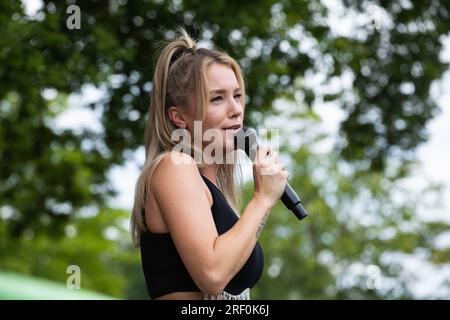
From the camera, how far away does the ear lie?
2.89 m

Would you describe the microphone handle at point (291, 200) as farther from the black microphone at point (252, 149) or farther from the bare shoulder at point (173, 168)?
the bare shoulder at point (173, 168)

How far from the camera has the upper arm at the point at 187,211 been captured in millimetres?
2461

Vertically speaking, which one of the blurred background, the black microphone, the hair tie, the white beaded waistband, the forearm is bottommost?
the white beaded waistband

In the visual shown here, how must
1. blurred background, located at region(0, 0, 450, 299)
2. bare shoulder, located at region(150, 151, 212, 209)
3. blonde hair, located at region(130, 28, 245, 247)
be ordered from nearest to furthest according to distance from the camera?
1. bare shoulder, located at region(150, 151, 212, 209)
2. blonde hair, located at region(130, 28, 245, 247)
3. blurred background, located at region(0, 0, 450, 299)

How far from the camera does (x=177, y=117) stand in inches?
115

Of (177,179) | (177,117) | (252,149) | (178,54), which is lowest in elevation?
(177,179)

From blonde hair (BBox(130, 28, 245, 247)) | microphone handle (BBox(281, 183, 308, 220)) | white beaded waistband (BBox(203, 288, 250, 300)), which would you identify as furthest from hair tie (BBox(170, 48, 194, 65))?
white beaded waistband (BBox(203, 288, 250, 300))

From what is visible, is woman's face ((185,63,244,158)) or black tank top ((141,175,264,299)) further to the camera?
woman's face ((185,63,244,158))

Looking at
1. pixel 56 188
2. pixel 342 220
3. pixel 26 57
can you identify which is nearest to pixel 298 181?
pixel 342 220

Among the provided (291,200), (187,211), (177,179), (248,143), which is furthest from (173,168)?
(291,200)

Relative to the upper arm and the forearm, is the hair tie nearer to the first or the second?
the upper arm

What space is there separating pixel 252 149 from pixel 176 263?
574 mm

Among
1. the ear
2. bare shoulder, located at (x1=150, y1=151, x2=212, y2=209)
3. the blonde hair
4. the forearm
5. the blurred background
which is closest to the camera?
the forearm

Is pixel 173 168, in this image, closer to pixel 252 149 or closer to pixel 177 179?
pixel 177 179
